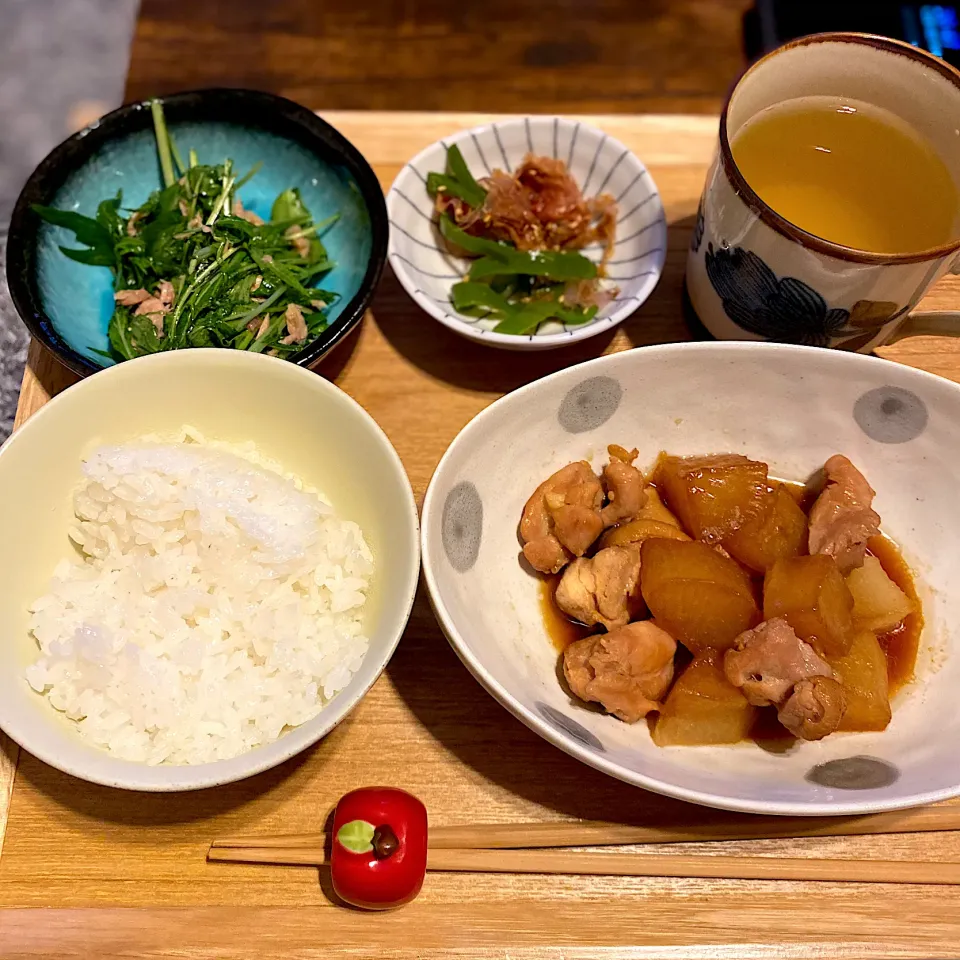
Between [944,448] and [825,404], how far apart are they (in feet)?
0.98

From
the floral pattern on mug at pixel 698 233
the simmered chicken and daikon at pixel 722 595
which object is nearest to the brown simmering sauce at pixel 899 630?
the simmered chicken and daikon at pixel 722 595

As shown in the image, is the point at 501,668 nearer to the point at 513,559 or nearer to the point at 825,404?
the point at 513,559

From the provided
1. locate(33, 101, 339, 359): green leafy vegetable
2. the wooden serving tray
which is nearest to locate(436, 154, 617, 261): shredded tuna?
locate(33, 101, 339, 359): green leafy vegetable

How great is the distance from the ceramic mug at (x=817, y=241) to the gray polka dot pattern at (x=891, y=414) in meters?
0.15

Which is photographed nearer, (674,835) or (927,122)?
(674,835)

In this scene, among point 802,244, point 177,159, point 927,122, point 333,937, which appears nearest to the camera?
point 333,937

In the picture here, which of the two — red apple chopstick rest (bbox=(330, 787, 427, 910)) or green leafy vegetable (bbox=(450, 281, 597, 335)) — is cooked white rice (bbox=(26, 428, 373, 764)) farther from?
green leafy vegetable (bbox=(450, 281, 597, 335))

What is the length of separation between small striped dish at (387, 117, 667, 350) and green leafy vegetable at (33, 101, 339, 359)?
0.77 feet

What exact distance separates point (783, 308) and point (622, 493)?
591mm

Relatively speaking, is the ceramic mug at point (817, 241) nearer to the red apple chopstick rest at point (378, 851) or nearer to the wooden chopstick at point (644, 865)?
the wooden chopstick at point (644, 865)

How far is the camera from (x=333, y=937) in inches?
62.6

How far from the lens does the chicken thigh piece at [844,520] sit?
1.77 meters

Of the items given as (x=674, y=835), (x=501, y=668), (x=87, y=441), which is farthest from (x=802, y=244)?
(x=87, y=441)

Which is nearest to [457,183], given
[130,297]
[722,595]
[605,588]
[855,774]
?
[130,297]
